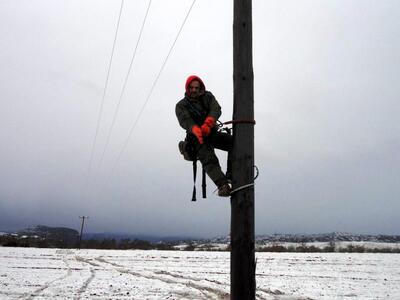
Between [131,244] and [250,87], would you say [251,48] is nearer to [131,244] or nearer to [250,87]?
[250,87]

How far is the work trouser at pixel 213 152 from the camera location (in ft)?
10.3

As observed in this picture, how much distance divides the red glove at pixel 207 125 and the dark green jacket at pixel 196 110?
0.11m

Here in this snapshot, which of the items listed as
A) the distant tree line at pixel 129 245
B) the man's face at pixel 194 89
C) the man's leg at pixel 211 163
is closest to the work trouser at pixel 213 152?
the man's leg at pixel 211 163

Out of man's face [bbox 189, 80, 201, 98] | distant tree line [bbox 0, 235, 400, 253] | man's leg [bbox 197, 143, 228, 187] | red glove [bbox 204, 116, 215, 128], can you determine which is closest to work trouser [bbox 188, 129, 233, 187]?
man's leg [bbox 197, 143, 228, 187]

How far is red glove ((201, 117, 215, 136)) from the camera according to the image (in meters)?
3.05

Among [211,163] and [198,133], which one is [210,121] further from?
[211,163]

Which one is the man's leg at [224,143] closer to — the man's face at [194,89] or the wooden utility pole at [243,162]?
the wooden utility pole at [243,162]

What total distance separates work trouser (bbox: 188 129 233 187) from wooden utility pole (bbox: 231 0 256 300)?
194 mm

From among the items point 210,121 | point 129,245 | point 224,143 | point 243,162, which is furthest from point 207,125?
point 129,245

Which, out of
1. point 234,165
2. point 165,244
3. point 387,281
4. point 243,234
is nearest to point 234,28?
point 234,165

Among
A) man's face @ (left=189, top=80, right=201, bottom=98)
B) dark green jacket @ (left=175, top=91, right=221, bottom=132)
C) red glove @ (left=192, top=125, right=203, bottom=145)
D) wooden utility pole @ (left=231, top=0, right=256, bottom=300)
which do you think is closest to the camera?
wooden utility pole @ (left=231, top=0, right=256, bottom=300)

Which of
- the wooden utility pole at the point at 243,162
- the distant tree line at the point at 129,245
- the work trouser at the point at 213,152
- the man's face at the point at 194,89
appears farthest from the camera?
the distant tree line at the point at 129,245

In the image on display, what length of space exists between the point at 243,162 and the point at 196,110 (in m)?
0.81

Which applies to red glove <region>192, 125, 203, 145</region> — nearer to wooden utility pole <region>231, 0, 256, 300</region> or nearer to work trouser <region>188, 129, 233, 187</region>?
work trouser <region>188, 129, 233, 187</region>
